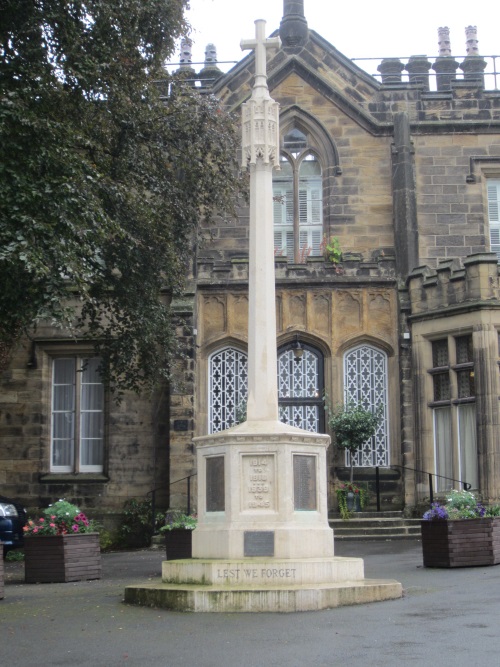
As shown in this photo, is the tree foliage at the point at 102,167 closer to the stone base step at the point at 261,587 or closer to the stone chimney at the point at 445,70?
the stone base step at the point at 261,587

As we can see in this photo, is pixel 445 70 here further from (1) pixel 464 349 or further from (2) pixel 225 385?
(2) pixel 225 385

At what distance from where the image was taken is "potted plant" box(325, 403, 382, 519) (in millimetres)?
20734

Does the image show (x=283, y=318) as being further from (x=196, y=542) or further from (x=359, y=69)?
(x=196, y=542)

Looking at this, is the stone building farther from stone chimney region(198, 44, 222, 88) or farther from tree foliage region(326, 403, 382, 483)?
tree foliage region(326, 403, 382, 483)

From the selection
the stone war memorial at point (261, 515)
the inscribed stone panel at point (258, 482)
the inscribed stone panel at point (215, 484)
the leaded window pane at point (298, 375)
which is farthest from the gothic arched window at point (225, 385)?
the inscribed stone panel at point (258, 482)

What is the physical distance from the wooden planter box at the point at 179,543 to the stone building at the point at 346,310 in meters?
5.46

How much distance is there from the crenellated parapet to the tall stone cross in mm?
8405

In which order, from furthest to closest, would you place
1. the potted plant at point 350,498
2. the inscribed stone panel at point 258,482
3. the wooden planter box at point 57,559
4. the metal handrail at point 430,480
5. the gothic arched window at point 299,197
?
the gothic arched window at point 299,197 < the potted plant at point 350,498 < the metal handrail at point 430,480 < the wooden planter box at point 57,559 < the inscribed stone panel at point 258,482

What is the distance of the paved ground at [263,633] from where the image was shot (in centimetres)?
777

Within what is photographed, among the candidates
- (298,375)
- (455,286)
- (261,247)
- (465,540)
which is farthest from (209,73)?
(465,540)

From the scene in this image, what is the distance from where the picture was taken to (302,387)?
22.0m

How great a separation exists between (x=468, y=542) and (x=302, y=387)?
27.5 ft

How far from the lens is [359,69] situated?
78.9ft

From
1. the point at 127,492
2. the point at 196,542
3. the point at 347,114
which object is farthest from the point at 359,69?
the point at 196,542
